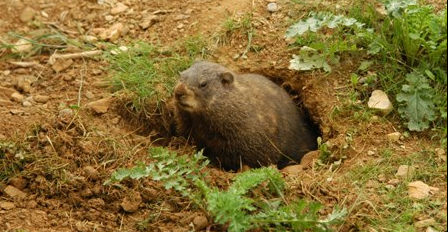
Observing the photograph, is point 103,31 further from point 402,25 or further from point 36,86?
point 402,25

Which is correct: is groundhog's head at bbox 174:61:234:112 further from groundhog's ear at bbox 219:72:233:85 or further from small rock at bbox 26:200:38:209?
small rock at bbox 26:200:38:209

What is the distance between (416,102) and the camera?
211 inches

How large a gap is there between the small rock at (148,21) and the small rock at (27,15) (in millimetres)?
1135

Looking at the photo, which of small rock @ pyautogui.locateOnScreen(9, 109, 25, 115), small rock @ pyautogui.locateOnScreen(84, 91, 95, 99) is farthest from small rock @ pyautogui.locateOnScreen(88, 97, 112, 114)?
small rock @ pyautogui.locateOnScreen(9, 109, 25, 115)

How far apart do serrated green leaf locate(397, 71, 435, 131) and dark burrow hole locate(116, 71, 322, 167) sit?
3.30 ft

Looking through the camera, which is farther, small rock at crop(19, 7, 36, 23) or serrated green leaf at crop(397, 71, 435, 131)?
small rock at crop(19, 7, 36, 23)

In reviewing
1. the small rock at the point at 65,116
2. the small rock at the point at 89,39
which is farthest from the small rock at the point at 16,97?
the small rock at the point at 89,39

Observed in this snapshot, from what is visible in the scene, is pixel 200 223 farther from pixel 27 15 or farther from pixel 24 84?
pixel 27 15

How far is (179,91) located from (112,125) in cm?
65

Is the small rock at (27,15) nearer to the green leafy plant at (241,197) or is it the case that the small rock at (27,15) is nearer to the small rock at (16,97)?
the small rock at (16,97)

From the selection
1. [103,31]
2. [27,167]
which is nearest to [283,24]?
[103,31]

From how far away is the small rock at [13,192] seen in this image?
482 cm

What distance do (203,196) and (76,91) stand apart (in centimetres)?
194

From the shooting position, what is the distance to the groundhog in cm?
556
